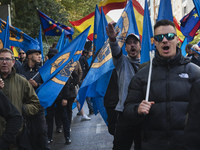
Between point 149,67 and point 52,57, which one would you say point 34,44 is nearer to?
point 52,57

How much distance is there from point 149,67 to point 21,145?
178 centimetres

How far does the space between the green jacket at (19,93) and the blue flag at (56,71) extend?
1897 mm

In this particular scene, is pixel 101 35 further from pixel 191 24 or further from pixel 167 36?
pixel 167 36

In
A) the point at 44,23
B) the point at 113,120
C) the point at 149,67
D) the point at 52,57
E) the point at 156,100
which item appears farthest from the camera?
the point at 44,23

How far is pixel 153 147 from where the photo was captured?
128 inches

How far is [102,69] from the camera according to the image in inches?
247

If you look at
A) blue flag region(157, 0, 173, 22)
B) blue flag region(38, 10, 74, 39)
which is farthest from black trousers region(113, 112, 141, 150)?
blue flag region(38, 10, 74, 39)

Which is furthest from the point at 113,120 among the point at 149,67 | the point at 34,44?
the point at 34,44

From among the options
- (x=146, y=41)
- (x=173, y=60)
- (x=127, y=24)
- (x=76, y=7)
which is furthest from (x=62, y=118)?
(x=76, y=7)

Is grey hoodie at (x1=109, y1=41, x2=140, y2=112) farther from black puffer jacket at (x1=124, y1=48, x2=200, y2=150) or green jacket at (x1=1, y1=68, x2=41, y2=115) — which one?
black puffer jacket at (x1=124, y1=48, x2=200, y2=150)

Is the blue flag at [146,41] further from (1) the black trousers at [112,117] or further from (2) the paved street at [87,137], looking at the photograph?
(2) the paved street at [87,137]

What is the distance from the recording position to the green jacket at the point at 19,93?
472 cm

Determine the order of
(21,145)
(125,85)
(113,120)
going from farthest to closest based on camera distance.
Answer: (113,120)
(125,85)
(21,145)

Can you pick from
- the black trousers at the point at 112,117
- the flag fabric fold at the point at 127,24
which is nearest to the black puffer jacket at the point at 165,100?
the black trousers at the point at 112,117
